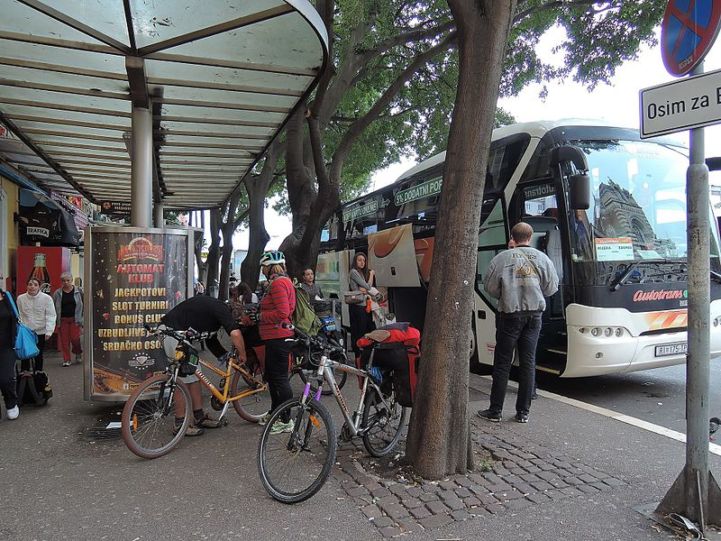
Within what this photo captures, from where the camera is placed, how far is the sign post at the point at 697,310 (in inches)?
118

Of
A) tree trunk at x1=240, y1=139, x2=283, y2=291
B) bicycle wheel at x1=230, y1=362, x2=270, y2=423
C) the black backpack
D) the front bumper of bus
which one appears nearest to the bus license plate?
the front bumper of bus

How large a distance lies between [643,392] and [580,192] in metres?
2.79

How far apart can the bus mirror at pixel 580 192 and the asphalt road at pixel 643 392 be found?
7.44 feet

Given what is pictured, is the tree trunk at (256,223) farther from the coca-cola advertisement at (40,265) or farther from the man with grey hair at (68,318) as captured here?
A: the man with grey hair at (68,318)

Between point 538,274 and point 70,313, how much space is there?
7712mm

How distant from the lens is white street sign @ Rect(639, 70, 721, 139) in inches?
115

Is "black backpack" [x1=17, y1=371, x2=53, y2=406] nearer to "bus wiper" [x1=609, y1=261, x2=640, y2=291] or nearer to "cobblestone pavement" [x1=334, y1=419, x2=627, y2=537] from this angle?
"cobblestone pavement" [x1=334, y1=419, x2=627, y2=537]

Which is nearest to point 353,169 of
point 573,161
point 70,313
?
point 70,313

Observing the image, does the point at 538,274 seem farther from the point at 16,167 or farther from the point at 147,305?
the point at 16,167

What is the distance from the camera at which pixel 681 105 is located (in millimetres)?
3061

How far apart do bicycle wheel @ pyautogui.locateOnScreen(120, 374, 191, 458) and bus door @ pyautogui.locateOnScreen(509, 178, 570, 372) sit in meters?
4.09

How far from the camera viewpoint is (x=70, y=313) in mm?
8875

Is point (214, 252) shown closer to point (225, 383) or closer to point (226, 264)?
point (226, 264)

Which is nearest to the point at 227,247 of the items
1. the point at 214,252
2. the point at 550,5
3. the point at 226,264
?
the point at 226,264
